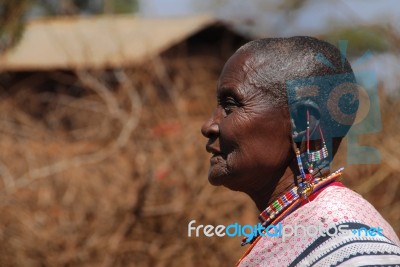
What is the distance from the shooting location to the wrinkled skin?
2.17 m

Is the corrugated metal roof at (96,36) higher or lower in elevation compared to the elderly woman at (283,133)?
higher

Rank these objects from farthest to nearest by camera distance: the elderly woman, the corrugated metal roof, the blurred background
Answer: the corrugated metal roof
the blurred background
the elderly woman

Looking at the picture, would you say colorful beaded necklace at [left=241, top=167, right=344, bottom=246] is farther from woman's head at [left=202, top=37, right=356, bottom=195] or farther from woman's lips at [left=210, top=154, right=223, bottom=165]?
woman's lips at [left=210, top=154, right=223, bottom=165]

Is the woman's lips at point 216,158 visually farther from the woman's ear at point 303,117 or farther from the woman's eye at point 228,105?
the woman's ear at point 303,117

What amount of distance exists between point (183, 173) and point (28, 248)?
1.33 metres

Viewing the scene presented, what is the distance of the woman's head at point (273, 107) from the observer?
2.14m

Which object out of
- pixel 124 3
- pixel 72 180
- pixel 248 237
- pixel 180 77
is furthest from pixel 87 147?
pixel 124 3

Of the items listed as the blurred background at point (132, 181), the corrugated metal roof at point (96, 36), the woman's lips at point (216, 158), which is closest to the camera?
the woman's lips at point (216, 158)

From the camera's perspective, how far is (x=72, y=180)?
20.2ft

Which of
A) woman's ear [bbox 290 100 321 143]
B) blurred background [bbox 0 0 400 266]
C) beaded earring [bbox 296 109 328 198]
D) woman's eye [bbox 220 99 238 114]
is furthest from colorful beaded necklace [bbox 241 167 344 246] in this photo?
blurred background [bbox 0 0 400 266]

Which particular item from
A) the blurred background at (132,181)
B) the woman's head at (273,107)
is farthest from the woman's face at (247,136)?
the blurred background at (132,181)

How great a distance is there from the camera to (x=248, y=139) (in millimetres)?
2176

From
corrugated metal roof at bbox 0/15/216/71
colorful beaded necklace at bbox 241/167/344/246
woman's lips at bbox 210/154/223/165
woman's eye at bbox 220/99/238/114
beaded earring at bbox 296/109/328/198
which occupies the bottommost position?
colorful beaded necklace at bbox 241/167/344/246

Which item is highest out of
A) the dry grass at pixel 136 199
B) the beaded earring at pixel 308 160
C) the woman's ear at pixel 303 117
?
the dry grass at pixel 136 199
